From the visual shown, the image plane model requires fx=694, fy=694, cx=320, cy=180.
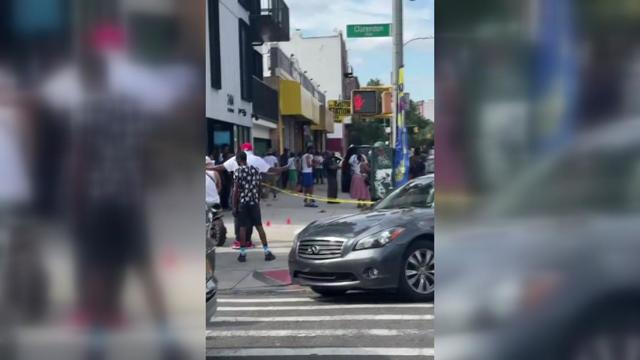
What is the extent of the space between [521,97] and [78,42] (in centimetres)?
209

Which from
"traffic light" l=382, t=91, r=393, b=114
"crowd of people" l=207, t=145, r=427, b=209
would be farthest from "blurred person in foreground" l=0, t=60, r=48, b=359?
"traffic light" l=382, t=91, r=393, b=114

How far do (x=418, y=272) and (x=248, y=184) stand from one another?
3.63 metres

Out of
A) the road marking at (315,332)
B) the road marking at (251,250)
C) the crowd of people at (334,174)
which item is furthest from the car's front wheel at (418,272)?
the crowd of people at (334,174)

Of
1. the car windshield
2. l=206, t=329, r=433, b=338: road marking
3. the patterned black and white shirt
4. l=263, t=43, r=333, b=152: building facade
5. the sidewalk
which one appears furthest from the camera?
l=263, t=43, r=333, b=152: building facade

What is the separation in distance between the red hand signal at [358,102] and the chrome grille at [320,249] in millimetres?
7436

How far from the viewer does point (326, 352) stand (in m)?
5.89

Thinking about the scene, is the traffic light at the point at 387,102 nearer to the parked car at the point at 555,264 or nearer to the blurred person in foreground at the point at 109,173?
the parked car at the point at 555,264

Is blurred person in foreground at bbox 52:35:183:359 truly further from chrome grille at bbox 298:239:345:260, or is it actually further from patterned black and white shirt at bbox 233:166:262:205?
patterned black and white shirt at bbox 233:166:262:205

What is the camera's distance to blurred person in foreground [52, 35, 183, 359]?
3.26m

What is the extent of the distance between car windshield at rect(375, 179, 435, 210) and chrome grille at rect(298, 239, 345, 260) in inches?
43.8

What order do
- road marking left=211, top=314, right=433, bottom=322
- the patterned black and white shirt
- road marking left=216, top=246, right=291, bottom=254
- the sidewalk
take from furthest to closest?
road marking left=216, top=246, right=291, bottom=254 → the patterned black and white shirt → the sidewalk → road marking left=211, top=314, right=433, bottom=322

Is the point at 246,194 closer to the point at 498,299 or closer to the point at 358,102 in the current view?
the point at 358,102

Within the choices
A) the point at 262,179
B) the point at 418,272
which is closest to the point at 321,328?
the point at 418,272

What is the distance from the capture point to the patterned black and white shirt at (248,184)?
10523mm
